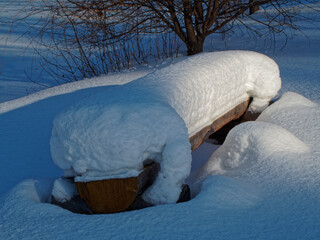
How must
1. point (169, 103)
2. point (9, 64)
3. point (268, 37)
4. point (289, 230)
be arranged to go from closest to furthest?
1. point (289, 230)
2. point (169, 103)
3. point (268, 37)
4. point (9, 64)

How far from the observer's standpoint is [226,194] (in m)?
1.39

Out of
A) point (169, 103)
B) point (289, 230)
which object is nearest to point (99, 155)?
point (169, 103)

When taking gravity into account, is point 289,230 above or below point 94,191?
below

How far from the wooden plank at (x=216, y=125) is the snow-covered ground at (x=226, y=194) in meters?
0.14

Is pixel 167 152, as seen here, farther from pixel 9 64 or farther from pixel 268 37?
pixel 9 64

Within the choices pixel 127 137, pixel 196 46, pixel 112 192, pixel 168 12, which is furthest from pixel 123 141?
pixel 196 46

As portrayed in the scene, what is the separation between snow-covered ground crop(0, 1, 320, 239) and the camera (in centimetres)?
121

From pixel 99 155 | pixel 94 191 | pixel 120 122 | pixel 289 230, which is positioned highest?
pixel 120 122

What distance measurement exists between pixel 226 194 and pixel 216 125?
0.84 metres

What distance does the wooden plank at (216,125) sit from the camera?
1.93m

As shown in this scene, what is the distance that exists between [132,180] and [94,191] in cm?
16

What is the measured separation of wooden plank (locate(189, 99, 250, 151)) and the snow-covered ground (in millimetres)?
138

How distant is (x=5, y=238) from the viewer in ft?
4.03

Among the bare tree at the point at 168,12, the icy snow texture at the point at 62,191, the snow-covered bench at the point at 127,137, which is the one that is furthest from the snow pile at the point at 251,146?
the bare tree at the point at 168,12
